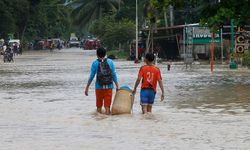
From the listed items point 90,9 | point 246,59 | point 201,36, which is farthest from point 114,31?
point 246,59

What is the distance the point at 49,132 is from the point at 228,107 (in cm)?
633

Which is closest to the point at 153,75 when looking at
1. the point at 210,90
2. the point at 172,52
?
the point at 210,90

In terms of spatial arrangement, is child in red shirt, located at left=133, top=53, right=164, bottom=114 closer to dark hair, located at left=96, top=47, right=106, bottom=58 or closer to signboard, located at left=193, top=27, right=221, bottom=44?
dark hair, located at left=96, top=47, right=106, bottom=58

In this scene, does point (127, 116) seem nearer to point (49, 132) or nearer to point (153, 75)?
point (153, 75)

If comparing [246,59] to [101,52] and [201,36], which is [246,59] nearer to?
[201,36]

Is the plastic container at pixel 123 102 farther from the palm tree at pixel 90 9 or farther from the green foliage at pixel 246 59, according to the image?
the palm tree at pixel 90 9

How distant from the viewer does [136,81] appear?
16500mm

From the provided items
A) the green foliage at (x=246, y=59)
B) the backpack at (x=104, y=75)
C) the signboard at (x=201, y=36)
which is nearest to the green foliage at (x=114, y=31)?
the signboard at (x=201, y=36)

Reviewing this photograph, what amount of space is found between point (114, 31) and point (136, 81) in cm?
5762

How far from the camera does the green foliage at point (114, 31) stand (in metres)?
72.8

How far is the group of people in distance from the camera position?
16.2 metres

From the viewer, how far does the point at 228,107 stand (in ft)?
60.8

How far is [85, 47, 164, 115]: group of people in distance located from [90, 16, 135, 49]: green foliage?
55.5 metres

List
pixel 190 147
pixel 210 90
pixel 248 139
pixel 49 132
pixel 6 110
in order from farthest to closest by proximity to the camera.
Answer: pixel 210 90 < pixel 6 110 < pixel 49 132 < pixel 248 139 < pixel 190 147
